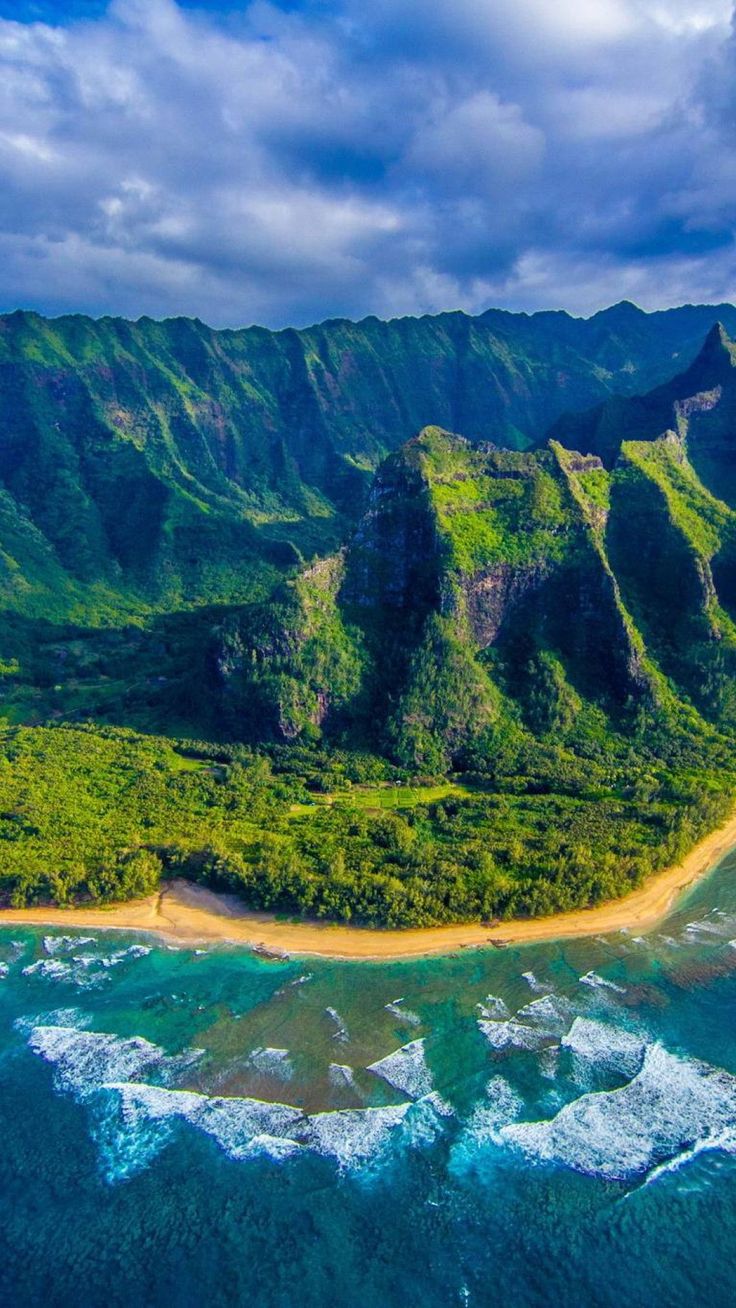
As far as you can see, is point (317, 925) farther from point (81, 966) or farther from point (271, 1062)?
point (81, 966)

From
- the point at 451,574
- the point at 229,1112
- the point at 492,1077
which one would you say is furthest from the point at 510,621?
the point at 229,1112

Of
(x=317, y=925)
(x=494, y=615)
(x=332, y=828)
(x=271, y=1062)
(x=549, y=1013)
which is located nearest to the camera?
(x=271, y=1062)

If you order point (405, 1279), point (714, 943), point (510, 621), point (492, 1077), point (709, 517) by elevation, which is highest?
point (709, 517)

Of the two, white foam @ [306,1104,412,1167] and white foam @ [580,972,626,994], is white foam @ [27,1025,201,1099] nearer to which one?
white foam @ [306,1104,412,1167]

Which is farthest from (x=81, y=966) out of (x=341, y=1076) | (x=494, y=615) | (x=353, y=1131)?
(x=494, y=615)

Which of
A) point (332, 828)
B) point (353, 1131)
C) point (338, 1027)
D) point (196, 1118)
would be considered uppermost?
point (332, 828)

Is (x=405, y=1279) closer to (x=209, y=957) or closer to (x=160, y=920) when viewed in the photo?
(x=209, y=957)

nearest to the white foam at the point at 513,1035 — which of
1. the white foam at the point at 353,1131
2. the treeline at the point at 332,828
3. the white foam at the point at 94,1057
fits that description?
the white foam at the point at 353,1131
